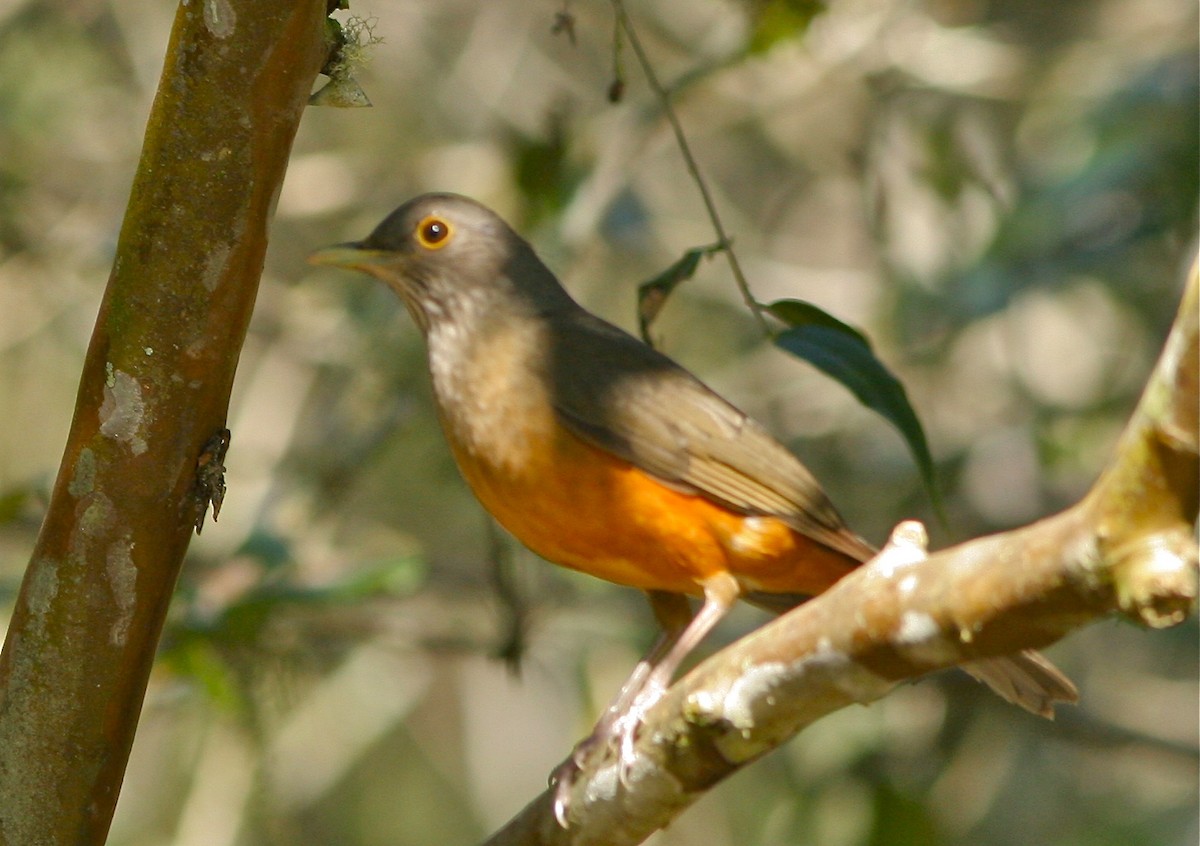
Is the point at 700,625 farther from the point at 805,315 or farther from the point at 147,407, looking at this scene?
the point at 147,407

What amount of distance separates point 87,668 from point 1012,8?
6.99 metres

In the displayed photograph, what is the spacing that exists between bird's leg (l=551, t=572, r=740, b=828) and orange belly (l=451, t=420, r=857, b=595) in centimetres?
9

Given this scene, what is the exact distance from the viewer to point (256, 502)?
24.2ft

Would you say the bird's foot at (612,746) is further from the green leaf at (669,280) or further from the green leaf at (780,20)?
the green leaf at (780,20)

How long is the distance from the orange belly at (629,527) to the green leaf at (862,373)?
0.79 m

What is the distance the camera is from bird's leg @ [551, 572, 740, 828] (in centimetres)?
368

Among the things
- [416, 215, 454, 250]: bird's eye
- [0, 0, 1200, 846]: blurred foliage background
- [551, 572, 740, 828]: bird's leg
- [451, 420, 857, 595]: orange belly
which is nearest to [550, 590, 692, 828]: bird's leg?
[551, 572, 740, 828]: bird's leg

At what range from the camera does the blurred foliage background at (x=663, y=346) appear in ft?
22.1

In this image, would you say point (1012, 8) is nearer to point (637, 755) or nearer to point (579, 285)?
point (579, 285)

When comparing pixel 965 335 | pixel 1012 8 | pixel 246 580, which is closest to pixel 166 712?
pixel 246 580

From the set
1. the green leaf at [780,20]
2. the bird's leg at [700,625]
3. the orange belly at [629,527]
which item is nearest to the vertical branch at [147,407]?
the orange belly at [629,527]

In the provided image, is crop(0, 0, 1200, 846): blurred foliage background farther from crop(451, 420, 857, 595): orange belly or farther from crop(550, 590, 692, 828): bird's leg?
crop(451, 420, 857, 595): orange belly

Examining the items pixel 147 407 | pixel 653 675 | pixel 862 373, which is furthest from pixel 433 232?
pixel 147 407

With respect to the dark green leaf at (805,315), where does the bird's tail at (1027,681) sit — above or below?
below
